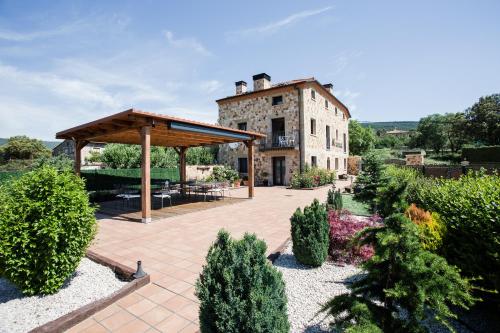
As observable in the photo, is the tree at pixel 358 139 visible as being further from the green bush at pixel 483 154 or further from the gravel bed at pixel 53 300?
the gravel bed at pixel 53 300

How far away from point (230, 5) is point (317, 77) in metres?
12.5

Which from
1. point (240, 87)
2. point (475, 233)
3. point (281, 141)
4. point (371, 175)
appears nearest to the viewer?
point (475, 233)

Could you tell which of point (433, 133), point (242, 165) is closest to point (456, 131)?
point (433, 133)

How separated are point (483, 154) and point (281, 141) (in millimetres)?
22415

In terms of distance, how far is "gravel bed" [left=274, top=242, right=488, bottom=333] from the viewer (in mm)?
2395

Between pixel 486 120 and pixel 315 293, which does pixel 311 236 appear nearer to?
Result: pixel 315 293

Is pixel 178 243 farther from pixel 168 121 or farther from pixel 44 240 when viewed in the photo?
pixel 168 121

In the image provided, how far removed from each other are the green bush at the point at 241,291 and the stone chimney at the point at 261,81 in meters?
18.1

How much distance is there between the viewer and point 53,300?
2912 millimetres

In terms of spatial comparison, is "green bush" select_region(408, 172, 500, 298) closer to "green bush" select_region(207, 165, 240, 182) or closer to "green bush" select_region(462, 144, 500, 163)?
"green bush" select_region(207, 165, 240, 182)

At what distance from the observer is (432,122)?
150 ft

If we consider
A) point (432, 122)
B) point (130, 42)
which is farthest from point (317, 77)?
point (432, 122)

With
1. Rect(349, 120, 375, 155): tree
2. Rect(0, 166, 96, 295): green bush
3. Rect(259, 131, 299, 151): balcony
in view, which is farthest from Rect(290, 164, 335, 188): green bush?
Rect(349, 120, 375, 155): tree

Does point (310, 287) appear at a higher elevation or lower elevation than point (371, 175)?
lower
